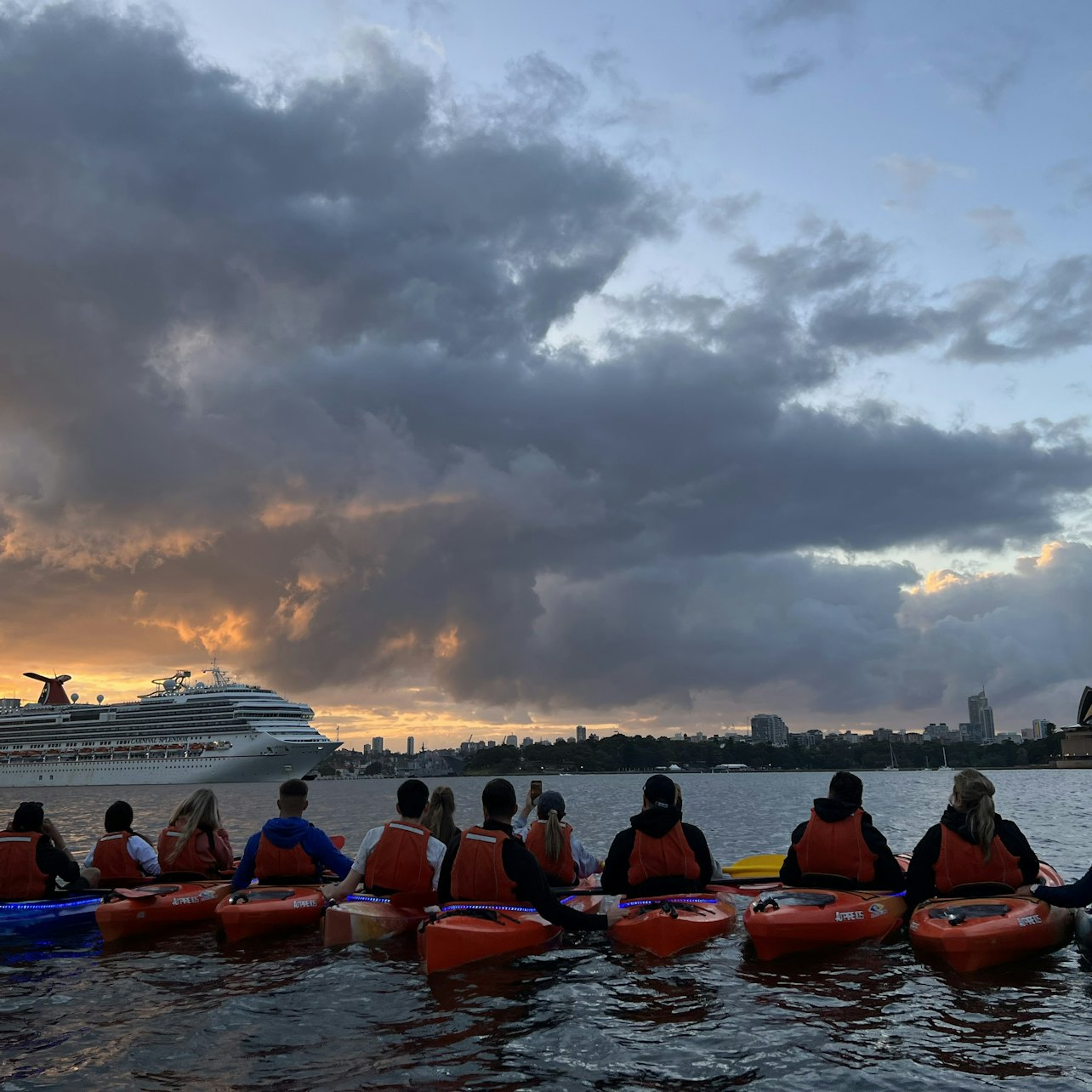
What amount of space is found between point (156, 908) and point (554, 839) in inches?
244

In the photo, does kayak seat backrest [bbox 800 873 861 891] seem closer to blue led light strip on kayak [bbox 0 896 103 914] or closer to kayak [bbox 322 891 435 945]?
kayak [bbox 322 891 435 945]

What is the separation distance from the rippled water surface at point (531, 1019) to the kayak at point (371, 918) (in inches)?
11.0

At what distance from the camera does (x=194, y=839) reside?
51.1ft

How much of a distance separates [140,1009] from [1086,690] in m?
167

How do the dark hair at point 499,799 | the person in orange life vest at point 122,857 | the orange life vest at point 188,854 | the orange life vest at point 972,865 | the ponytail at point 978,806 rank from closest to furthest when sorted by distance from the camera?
the dark hair at point 499,799
the ponytail at point 978,806
the orange life vest at point 972,865
the orange life vest at point 188,854
the person in orange life vest at point 122,857

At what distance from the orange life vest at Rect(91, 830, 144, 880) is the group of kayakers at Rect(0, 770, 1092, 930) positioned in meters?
0.19

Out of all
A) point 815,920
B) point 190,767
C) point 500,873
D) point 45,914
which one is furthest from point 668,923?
point 190,767

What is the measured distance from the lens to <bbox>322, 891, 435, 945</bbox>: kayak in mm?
12898

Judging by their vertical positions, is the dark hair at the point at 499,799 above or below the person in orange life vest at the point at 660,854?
above

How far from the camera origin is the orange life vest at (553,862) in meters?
14.6

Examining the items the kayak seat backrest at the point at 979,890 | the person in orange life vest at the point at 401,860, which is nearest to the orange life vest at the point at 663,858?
the person in orange life vest at the point at 401,860

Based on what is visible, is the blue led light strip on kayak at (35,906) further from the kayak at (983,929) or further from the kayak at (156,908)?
the kayak at (983,929)

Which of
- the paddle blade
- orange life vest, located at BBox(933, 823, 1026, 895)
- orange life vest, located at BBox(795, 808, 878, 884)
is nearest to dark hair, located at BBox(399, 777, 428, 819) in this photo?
orange life vest, located at BBox(795, 808, 878, 884)

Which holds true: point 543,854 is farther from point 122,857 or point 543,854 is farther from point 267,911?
point 122,857
